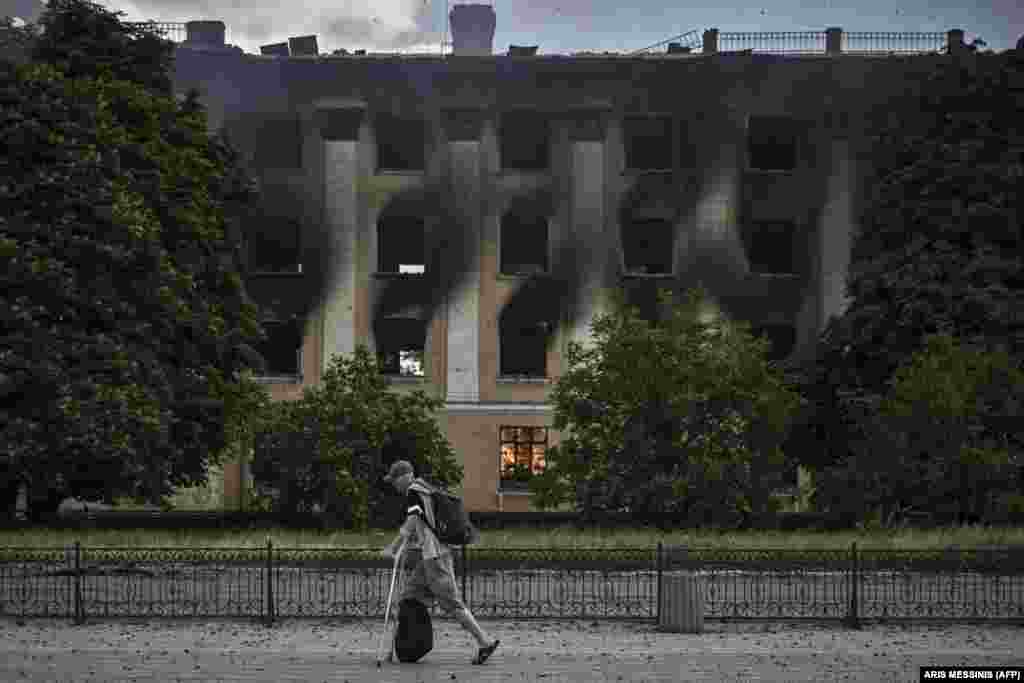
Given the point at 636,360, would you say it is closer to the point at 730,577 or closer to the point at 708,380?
the point at 708,380

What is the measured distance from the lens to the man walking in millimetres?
15062

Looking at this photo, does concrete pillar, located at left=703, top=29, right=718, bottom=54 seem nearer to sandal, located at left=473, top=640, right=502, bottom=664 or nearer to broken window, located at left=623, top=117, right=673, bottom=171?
broken window, located at left=623, top=117, right=673, bottom=171

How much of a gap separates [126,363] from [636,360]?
11.8m

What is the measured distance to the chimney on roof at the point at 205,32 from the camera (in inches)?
2052

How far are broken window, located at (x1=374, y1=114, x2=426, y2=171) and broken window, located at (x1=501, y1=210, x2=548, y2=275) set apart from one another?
3773 millimetres

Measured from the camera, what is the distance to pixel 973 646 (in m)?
16.9

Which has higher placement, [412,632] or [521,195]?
[521,195]

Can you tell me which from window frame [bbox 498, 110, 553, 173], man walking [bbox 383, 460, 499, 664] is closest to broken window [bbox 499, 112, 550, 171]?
window frame [bbox 498, 110, 553, 173]

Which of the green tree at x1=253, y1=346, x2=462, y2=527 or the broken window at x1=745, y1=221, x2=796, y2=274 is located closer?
the green tree at x1=253, y1=346, x2=462, y2=527

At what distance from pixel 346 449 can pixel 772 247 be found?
21290 mm

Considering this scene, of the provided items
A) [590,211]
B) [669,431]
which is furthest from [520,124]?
[669,431]

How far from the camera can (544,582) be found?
2309 cm

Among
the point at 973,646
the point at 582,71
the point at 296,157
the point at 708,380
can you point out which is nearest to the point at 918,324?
the point at 708,380

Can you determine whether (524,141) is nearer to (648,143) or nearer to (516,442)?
(648,143)
